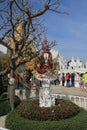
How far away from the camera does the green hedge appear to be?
11.5m

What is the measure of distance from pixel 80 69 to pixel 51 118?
3683 cm

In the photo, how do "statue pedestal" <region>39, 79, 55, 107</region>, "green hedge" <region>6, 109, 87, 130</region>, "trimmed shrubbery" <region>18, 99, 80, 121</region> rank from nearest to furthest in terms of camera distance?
1. "green hedge" <region>6, 109, 87, 130</region>
2. "trimmed shrubbery" <region>18, 99, 80, 121</region>
3. "statue pedestal" <region>39, 79, 55, 107</region>

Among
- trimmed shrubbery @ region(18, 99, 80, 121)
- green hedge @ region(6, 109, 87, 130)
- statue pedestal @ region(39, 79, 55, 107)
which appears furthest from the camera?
statue pedestal @ region(39, 79, 55, 107)

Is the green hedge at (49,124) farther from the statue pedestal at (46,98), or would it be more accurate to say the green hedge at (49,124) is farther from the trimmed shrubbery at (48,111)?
the statue pedestal at (46,98)

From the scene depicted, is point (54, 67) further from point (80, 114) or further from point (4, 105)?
point (4, 105)

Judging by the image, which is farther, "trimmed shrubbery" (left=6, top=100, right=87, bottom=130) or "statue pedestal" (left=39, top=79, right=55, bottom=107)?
"statue pedestal" (left=39, top=79, right=55, bottom=107)

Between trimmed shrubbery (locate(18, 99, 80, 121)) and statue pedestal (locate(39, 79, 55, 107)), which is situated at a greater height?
statue pedestal (locate(39, 79, 55, 107))

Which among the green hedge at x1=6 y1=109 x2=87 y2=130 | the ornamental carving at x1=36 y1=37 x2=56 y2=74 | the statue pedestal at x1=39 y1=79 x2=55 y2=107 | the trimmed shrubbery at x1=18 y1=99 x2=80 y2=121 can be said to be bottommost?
the green hedge at x1=6 y1=109 x2=87 y2=130

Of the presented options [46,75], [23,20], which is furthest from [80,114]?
[23,20]

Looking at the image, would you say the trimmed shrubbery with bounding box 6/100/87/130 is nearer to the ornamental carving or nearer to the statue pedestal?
the statue pedestal

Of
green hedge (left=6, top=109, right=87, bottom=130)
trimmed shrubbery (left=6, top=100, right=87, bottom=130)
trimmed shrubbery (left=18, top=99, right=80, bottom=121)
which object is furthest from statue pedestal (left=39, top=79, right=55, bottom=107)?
green hedge (left=6, top=109, right=87, bottom=130)

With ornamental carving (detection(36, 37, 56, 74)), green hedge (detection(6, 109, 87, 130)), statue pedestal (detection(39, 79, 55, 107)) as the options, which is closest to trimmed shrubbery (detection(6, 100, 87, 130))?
green hedge (detection(6, 109, 87, 130))

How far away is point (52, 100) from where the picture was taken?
13.7m

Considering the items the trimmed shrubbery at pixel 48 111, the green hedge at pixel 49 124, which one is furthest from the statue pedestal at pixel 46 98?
the green hedge at pixel 49 124
